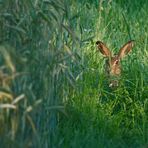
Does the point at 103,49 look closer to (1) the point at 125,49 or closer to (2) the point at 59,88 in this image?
(1) the point at 125,49

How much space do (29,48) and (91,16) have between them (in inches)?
111

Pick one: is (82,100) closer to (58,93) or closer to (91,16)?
(58,93)

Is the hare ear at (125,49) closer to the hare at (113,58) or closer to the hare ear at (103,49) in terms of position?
the hare at (113,58)

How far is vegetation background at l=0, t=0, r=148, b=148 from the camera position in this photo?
425cm

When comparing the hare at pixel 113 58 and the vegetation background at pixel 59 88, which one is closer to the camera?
the vegetation background at pixel 59 88

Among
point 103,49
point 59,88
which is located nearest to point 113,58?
point 103,49

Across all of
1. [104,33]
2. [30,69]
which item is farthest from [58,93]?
[104,33]

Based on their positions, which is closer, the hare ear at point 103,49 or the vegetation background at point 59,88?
the vegetation background at point 59,88

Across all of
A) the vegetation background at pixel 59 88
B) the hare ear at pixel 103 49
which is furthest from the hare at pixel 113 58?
the vegetation background at pixel 59 88

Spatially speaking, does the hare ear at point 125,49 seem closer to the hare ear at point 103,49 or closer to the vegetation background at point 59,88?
the hare ear at point 103,49

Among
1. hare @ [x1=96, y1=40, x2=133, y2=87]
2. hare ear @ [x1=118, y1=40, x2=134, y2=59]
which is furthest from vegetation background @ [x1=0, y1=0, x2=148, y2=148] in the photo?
hare ear @ [x1=118, y1=40, x2=134, y2=59]

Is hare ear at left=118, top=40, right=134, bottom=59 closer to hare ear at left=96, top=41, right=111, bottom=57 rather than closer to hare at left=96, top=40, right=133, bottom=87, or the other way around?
hare at left=96, top=40, right=133, bottom=87

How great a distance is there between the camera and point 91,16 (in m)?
7.45

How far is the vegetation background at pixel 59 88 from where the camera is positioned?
425 centimetres
